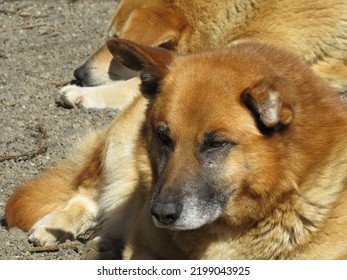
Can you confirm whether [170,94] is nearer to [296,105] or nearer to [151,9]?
[296,105]

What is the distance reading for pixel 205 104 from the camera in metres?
4.20

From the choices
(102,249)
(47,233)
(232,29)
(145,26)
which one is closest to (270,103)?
(102,249)

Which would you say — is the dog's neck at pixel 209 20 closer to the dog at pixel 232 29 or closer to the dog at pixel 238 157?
the dog at pixel 232 29

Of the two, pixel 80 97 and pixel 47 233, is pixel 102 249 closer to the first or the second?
pixel 47 233

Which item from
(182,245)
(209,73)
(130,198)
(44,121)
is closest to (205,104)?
(209,73)

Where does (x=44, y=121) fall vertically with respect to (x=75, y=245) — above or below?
below

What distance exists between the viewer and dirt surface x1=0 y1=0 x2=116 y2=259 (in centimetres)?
595

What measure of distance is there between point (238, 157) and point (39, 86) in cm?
392

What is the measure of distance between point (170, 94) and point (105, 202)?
1285 mm

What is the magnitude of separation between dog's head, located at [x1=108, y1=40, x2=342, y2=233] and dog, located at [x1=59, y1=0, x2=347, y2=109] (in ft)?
8.84

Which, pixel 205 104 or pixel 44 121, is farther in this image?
pixel 44 121

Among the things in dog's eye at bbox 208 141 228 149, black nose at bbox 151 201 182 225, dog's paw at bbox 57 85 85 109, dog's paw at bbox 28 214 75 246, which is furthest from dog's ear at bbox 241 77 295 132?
dog's paw at bbox 57 85 85 109

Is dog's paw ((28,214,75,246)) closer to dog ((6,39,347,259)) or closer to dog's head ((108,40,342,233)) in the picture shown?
dog ((6,39,347,259))

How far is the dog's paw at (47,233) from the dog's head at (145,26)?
2239 mm
